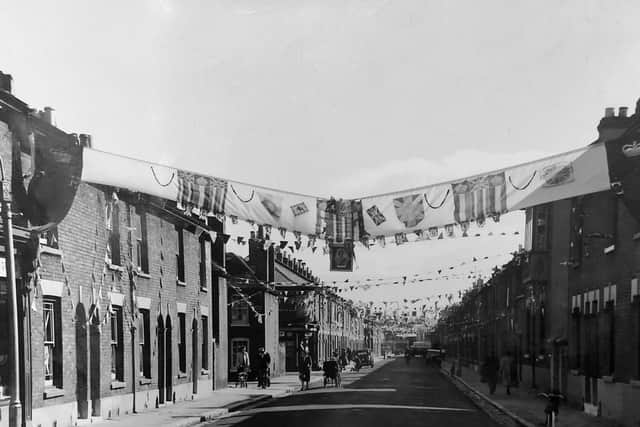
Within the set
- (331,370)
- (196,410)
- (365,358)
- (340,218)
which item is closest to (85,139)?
(196,410)

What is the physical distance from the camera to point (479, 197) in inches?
519

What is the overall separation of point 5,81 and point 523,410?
16.0 m

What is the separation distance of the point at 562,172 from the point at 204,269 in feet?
75.3

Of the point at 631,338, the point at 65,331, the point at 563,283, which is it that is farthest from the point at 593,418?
the point at 65,331

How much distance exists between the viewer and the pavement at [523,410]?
20.9 meters

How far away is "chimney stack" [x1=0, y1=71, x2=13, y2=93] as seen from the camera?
17328 millimetres

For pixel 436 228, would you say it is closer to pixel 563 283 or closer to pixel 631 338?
pixel 631 338

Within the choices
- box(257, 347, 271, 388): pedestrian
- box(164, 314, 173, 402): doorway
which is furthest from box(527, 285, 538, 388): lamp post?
box(164, 314, 173, 402): doorway

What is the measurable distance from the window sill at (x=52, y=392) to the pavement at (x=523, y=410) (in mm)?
10345

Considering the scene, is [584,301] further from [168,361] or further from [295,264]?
[295,264]

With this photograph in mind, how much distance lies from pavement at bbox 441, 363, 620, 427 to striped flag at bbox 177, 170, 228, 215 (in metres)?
10.1

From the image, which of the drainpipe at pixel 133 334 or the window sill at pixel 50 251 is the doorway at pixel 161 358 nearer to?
the drainpipe at pixel 133 334

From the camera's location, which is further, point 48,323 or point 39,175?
point 48,323

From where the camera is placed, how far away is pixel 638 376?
18.9 m
